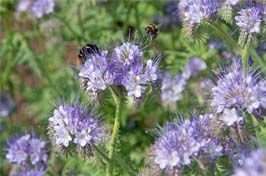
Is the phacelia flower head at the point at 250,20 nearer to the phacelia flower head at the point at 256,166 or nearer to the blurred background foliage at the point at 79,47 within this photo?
the blurred background foliage at the point at 79,47

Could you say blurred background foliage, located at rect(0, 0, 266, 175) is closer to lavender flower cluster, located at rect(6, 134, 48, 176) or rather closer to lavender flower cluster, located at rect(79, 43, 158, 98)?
lavender flower cluster, located at rect(6, 134, 48, 176)

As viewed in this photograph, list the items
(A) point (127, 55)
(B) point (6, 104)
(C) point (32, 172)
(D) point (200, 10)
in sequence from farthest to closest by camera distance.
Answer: (B) point (6, 104)
(C) point (32, 172)
(D) point (200, 10)
(A) point (127, 55)

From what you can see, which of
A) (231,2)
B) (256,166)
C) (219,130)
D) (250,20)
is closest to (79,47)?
(231,2)

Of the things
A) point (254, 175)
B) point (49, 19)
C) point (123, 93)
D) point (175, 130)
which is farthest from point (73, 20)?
point (254, 175)

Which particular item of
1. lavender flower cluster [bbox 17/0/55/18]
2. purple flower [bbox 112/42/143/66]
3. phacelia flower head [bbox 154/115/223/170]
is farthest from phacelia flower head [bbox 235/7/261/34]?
lavender flower cluster [bbox 17/0/55/18]

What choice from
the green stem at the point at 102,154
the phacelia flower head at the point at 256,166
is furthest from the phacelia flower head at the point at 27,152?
the phacelia flower head at the point at 256,166

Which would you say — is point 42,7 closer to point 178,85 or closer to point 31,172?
point 178,85
